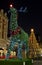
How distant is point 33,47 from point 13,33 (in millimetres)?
32311

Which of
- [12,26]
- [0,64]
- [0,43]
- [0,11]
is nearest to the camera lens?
[0,64]

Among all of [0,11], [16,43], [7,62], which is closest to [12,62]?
[7,62]

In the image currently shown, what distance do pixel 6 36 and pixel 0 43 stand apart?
3.55 meters

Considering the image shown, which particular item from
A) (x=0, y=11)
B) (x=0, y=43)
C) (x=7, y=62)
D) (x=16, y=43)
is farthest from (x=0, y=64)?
(x=0, y=11)

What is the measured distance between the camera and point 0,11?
6788 centimetres

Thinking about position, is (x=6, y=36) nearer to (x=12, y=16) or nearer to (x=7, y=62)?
(x=12, y=16)

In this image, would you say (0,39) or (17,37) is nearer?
(17,37)

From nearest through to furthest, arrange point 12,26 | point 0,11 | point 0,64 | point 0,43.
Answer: point 0,64
point 12,26
point 0,43
point 0,11

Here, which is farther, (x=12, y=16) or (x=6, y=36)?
(x=6, y=36)

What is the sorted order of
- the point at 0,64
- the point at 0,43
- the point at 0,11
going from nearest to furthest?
the point at 0,64 < the point at 0,43 < the point at 0,11

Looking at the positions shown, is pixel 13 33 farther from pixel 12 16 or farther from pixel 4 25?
pixel 4 25

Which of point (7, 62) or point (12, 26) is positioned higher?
point (12, 26)

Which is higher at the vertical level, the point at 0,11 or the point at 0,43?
the point at 0,11

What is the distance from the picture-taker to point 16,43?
3158cm
